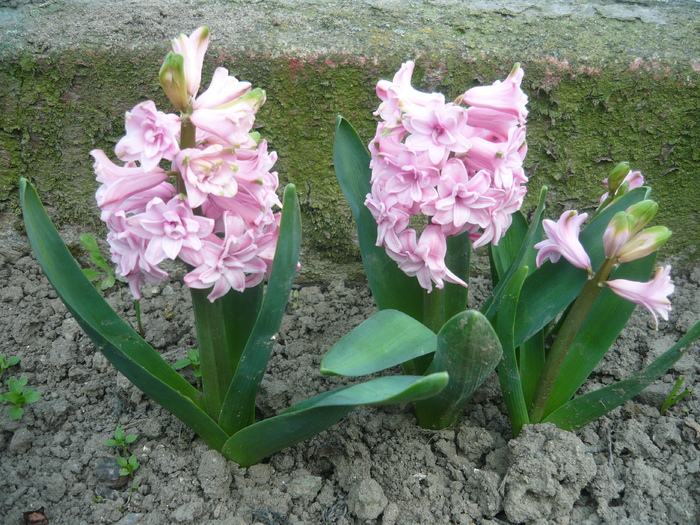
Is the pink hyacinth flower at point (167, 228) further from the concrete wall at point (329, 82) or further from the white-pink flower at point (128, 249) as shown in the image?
the concrete wall at point (329, 82)

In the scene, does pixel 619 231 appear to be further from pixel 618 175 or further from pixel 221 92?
pixel 221 92

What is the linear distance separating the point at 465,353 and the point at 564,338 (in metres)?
0.37

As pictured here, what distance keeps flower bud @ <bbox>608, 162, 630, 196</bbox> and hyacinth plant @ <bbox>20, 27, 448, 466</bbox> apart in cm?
75

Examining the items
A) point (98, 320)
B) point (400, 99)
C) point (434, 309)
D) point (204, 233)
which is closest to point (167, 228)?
point (204, 233)

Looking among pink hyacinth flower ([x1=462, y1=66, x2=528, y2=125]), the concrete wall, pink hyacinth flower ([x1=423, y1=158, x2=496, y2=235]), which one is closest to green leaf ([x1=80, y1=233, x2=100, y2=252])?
the concrete wall

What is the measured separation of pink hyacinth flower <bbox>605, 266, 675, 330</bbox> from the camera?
3.92 feet

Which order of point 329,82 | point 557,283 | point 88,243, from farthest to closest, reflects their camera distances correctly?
point 329,82
point 88,243
point 557,283

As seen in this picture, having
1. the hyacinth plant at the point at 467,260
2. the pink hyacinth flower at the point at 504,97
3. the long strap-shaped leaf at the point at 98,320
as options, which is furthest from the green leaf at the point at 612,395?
the long strap-shaped leaf at the point at 98,320

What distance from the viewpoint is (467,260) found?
1536 mm

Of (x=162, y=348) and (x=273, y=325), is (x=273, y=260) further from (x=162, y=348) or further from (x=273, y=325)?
(x=162, y=348)

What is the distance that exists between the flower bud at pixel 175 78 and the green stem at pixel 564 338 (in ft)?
2.98

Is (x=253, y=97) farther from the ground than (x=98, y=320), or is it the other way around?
(x=253, y=97)

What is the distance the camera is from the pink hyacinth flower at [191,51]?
1083 mm

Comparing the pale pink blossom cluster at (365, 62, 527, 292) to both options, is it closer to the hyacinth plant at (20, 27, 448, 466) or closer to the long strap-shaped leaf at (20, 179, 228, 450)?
the hyacinth plant at (20, 27, 448, 466)
